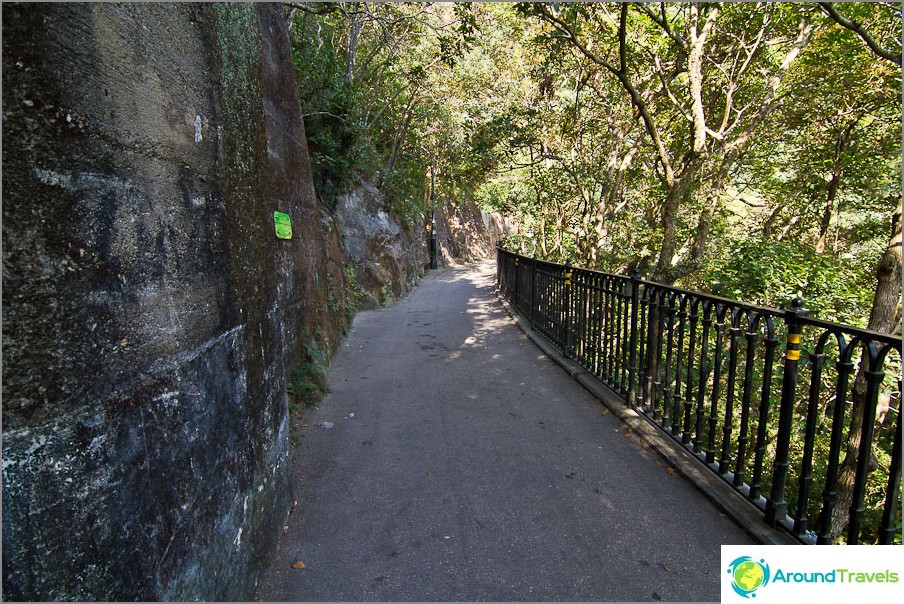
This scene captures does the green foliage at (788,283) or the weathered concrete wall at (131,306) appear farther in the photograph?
the green foliage at (788,283)

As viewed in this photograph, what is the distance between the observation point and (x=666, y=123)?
12.4m

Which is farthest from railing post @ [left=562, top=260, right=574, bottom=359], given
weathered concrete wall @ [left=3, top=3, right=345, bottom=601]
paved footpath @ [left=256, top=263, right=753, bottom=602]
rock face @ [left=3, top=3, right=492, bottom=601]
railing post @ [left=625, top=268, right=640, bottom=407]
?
weathered concrete wall @ [left=3, top=3, right=345, bottom=601]

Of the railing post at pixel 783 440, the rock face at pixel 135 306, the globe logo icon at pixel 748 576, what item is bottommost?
the globe logo icon at pixel 748 576

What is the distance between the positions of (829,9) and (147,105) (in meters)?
5.51

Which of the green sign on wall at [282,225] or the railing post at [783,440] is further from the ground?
the green sign on wall at [282,225]

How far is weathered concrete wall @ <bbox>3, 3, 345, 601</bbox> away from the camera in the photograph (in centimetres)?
134

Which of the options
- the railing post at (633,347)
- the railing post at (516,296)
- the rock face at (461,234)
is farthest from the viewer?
the rock face at (461,234)

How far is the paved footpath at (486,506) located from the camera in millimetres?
2699

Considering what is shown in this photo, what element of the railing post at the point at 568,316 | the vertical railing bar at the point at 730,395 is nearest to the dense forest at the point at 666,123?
the railing post at the point at 568,316

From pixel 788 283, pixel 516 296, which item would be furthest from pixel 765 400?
pixel 516 296

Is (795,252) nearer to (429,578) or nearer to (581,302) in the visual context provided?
(581,302)

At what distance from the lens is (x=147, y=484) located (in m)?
1.73

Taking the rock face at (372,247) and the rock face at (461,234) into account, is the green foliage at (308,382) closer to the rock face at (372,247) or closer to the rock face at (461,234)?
the rock face at (372,247)

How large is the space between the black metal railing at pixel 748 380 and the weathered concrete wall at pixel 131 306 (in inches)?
115
